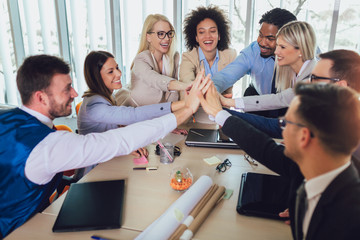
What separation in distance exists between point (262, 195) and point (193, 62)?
5.69ft

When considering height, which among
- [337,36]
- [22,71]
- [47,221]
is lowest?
[47,221]

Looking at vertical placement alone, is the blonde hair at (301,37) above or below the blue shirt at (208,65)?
above

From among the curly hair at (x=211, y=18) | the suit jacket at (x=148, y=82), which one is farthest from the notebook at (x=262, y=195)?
the curly hair at (x=211, y=18)

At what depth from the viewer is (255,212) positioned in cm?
117

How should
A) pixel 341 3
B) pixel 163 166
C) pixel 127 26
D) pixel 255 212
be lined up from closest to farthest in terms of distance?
pixel 255 212 < pixel 163 166 < pixel 341 3 < pixel 127 26

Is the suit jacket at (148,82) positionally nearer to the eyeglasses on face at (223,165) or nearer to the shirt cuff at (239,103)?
the shirt cuff at (239,103)

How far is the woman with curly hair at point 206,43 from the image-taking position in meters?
2.70

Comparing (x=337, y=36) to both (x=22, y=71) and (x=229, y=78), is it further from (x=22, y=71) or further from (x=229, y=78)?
(x=22, y=71)

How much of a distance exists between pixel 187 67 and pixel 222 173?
4.63ft

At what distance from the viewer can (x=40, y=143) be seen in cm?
123

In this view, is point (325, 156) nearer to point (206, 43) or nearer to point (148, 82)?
point (148, 82)

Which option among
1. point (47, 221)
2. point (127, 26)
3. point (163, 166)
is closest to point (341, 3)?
point (127, 26)

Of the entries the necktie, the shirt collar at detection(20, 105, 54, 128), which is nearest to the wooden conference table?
the necktie

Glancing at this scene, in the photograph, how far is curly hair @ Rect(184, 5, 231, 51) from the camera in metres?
2.80
